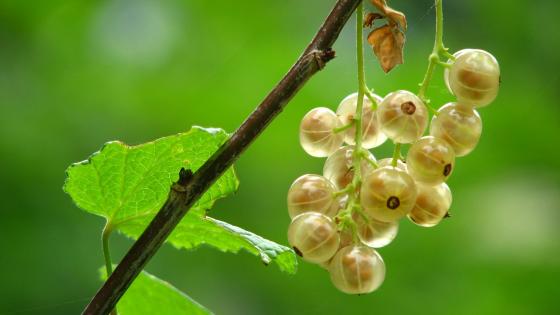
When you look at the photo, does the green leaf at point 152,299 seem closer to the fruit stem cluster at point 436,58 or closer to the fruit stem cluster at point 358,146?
the fruit stem cluster at point 358,146

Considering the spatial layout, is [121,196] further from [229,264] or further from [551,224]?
[551,224]

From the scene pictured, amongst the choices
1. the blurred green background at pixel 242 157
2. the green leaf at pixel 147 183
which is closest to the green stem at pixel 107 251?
the green leaf at pixel 147 183

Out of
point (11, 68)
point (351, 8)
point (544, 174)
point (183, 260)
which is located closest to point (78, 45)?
point (11, 68)

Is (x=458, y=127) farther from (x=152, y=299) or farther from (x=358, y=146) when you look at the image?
(x=152, y=299)

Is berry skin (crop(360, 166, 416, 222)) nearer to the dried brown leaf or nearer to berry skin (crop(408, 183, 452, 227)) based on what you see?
berry skin (crop(408, 183, 452, 227))

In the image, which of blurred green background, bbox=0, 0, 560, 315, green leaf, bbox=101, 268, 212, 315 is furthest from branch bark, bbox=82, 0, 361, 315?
blurred green background, bbox=0, 0, 560, 315
